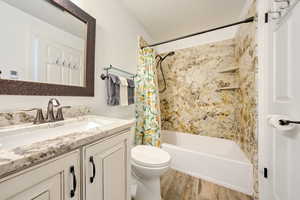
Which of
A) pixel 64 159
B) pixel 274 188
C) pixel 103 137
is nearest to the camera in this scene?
pixel 64 159

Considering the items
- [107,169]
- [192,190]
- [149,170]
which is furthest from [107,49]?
[192,190]

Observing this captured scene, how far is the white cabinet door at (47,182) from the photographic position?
1.13ft

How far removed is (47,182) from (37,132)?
43 cm

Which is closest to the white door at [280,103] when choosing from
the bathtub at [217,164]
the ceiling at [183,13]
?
the bathtub at [217,164]

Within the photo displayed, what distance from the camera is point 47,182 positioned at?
0.42 metres

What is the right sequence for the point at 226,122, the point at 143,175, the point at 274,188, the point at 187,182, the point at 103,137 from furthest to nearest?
the point at 226,122 < the point at 187,182 < the point at 143,175 < the point at 274,188 < the point at 103,137

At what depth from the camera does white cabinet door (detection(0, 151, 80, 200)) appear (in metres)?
0.34

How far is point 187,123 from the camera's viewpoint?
2412 mm

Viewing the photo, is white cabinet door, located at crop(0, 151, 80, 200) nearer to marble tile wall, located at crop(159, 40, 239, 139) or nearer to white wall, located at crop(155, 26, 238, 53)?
marble tile wall, located at crop(159, 40, 239, 139)

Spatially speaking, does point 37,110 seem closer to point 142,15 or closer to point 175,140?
point 142,15

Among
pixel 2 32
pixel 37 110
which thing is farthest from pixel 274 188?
pixel 2 32

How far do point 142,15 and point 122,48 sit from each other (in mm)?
680

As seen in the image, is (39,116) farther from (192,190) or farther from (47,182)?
(192,190)

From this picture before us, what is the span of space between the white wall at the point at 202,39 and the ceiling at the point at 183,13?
16 centimetres
